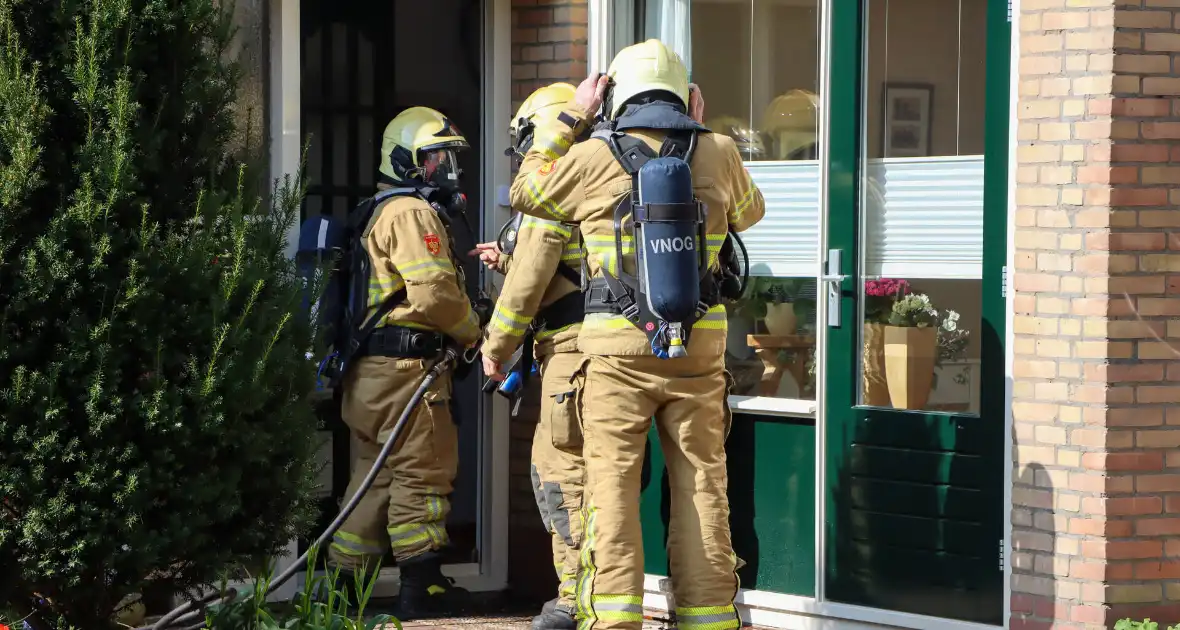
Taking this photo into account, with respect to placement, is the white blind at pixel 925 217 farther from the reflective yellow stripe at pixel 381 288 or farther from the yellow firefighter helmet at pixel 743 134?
the reflective yellow stripe at pixel 381 288

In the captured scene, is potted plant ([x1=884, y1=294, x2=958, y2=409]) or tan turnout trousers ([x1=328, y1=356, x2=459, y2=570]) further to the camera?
tan turnout trousers ([x1=328, y1=356, x2=459, y2=570])

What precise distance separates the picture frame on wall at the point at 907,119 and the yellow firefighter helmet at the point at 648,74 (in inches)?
39.8

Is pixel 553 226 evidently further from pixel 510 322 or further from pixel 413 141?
pixel 413 141

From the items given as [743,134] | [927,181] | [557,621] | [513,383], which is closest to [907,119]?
[927,181]

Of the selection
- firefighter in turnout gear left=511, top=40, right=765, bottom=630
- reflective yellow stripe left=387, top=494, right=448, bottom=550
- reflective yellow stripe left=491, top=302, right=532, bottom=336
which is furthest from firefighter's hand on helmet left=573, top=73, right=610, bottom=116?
reflective yellow stripe left=387, top=494, right=448, bottom=550

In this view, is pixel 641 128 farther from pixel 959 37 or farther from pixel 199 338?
pixel 199 338

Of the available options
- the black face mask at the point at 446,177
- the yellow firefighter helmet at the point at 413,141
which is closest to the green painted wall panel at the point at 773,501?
the black face mask at the point at 446,177

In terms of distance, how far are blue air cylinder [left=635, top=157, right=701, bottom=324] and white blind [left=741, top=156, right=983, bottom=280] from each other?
4.18ft

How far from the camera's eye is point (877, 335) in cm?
577

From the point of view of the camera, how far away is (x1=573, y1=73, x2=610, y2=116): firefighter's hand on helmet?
532 cm

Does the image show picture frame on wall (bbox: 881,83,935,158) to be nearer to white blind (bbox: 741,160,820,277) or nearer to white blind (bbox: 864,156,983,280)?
white blind (bbox: 864,156,983,280)

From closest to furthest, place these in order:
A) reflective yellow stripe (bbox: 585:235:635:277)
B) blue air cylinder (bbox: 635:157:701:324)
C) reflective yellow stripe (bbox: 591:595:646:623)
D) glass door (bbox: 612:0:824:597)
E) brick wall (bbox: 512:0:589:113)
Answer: blue air cylinder (bbox: 635:157:701:324) → reflective yellow stripe (bbox: 591:595:646:623) → reflective yellow stripe (bbox: 585:235:635:277) → glass door (bbox: 612:0:824:597) → brick wall (bbox: 512:0:589:113)

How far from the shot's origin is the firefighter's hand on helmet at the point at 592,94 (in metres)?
5.32

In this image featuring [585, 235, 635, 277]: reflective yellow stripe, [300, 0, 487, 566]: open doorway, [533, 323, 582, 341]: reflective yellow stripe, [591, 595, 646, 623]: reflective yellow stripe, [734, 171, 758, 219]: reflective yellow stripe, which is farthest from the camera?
[300, 0, 487, 566]: open doorway
